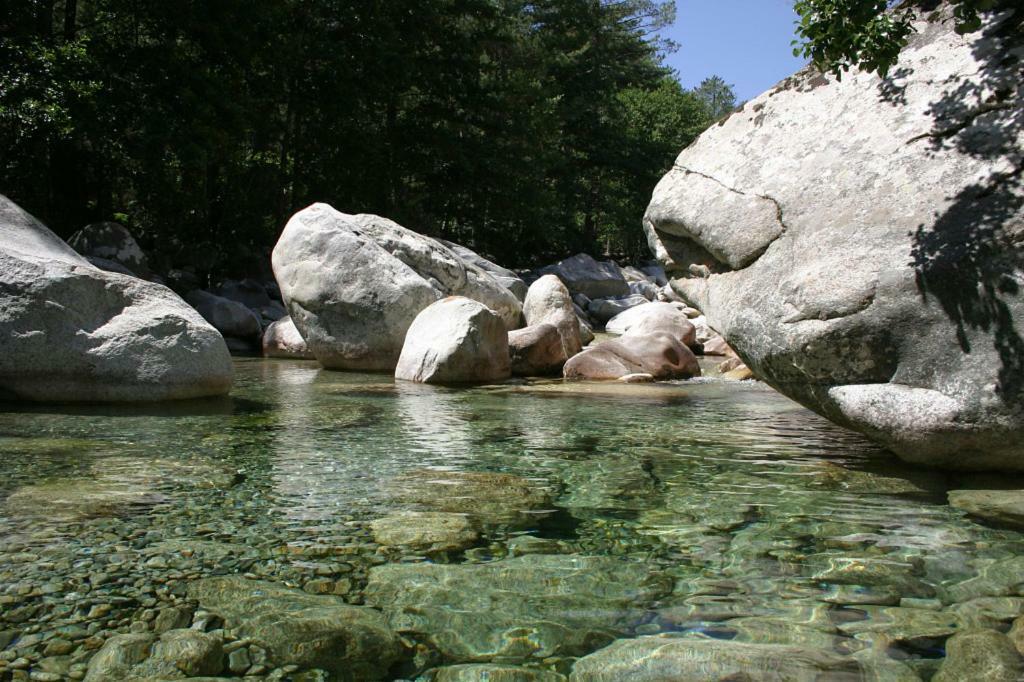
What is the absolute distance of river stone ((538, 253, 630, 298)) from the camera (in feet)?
82.4

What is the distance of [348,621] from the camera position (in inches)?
101

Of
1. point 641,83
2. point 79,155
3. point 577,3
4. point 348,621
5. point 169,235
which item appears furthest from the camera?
point 641,83

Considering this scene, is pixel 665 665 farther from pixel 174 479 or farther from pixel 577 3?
pixel 577 3

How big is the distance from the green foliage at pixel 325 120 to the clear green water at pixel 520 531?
35.3ft

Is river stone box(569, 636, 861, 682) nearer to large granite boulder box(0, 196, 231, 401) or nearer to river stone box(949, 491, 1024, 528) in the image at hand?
river stone box(949, 491, 1024, 528)

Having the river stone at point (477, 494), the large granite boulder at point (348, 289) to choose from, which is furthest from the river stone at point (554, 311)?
the river stone at point (477, 494)

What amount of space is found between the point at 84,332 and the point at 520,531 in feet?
15.4

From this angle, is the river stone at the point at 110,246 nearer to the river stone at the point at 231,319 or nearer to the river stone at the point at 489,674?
the river stone at the point at 231,319

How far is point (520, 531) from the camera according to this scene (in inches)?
139

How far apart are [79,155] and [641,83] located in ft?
92.7

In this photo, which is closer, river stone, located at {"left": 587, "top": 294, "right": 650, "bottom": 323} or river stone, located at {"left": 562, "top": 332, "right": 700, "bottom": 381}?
river stone, located at {"left": 562, "top": 332, "right": 700, "bottom": 381}

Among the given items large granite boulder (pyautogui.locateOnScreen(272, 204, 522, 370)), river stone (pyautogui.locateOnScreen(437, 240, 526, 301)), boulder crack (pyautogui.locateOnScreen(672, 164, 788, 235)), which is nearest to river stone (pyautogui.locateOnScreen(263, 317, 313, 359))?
large granite boulder (pyautogui.locateOnScreen(272, 204, 522, 370))

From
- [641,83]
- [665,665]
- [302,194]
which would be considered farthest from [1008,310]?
[641,83]

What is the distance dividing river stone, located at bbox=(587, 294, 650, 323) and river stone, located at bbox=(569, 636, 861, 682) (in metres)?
19.3
